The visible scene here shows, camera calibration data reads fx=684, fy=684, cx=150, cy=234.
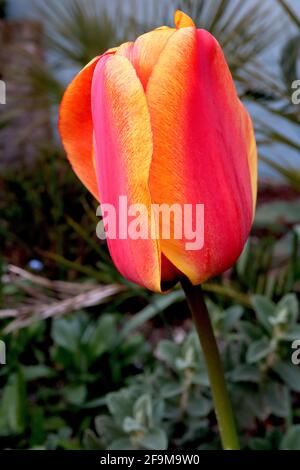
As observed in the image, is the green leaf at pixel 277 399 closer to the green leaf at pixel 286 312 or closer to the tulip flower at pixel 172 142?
the green leaf at pixel 286 312

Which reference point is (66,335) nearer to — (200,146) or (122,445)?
(122,445)

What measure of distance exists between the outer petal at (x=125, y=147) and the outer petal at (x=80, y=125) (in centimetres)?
3

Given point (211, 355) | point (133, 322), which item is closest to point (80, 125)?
point (211, 355)

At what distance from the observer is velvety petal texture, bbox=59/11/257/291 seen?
406 millimetres

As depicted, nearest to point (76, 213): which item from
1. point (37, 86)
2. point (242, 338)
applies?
point (37, 86)

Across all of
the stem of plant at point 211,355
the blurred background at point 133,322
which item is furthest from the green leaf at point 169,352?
the stem of plant at point 211,355

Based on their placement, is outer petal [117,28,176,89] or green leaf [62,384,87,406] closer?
outer petal [117,28,176,89]

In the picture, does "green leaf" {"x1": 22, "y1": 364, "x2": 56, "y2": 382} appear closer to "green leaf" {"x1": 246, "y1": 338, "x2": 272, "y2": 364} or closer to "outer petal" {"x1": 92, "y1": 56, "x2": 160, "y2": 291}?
"green leaf" {"x1": 246, "y1": 338, "x2": 272, "y2": 364}

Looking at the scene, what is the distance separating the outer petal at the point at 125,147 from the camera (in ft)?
1.32

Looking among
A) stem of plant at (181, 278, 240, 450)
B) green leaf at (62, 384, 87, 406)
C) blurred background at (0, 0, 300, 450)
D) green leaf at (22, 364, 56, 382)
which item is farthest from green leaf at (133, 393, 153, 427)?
green leaf at (22, 364, 56, 382)

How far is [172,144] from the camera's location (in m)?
0.42

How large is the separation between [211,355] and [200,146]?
0.50 ft
